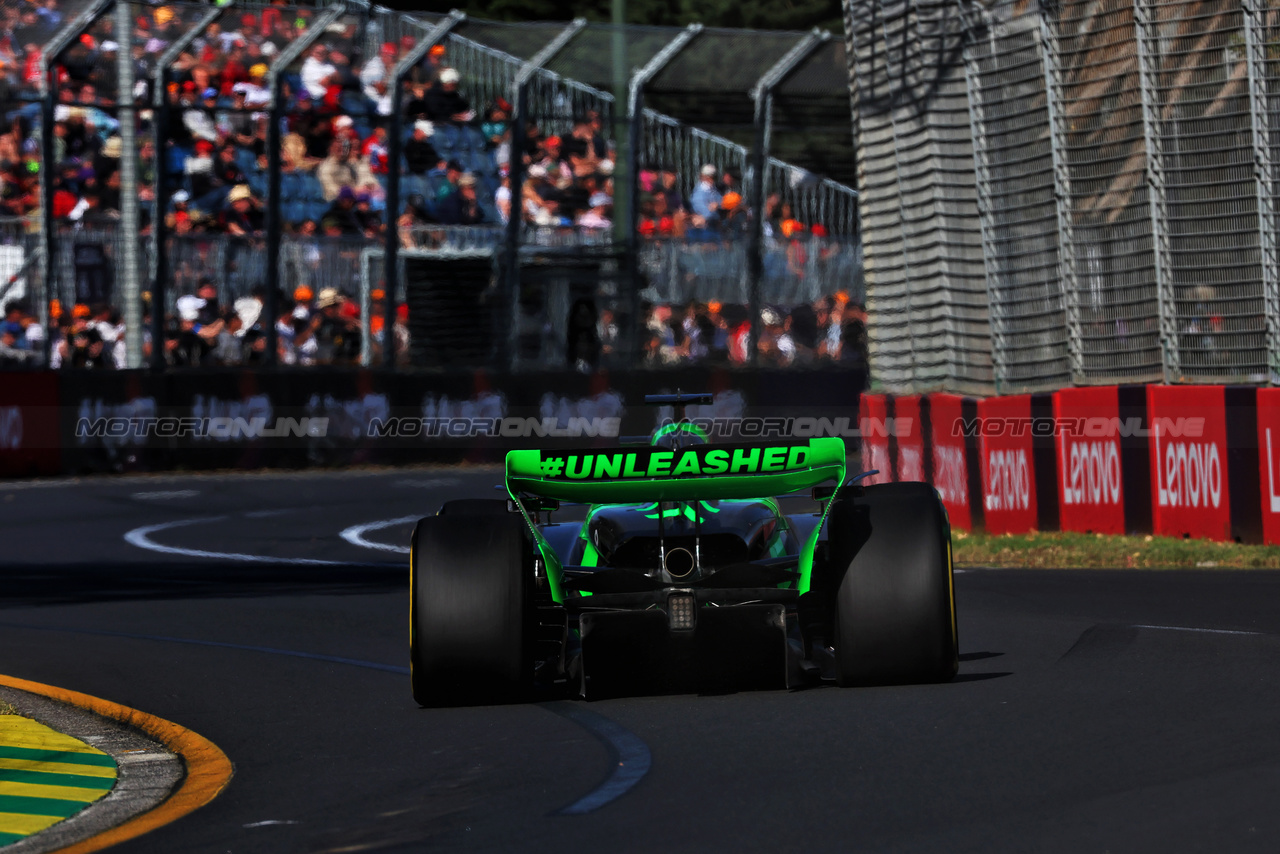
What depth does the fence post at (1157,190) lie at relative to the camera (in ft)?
45.7

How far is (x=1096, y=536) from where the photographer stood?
14.0 metres

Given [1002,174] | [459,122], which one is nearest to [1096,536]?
[1002,174]

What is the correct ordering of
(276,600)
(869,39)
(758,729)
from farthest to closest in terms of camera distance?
(869,39) < (276,600) < (758,729)

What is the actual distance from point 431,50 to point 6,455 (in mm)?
7167

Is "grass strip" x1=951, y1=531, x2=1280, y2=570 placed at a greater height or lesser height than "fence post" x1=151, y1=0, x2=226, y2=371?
lesser

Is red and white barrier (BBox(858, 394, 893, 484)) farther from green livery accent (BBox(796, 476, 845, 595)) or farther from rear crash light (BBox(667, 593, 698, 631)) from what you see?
rear crash light (BBox(667, 593, 698, 631))

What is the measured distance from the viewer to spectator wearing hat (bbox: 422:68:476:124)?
2448 cm

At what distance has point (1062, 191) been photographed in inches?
587

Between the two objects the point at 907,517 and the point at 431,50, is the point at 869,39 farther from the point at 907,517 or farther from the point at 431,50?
the point at 907,517

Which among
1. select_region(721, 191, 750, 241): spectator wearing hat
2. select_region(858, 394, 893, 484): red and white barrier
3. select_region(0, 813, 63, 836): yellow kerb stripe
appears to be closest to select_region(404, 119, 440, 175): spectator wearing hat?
select_region(721, 191, 750, 241): spectator wearing hat

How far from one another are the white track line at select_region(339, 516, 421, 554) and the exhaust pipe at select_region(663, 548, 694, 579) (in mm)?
8002

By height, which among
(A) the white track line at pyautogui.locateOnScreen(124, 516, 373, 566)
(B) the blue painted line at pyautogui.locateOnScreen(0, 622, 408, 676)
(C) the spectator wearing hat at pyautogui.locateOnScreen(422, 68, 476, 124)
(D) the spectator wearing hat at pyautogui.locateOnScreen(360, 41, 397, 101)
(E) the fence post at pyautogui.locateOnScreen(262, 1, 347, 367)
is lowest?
(B) the blue painted line at pyautogui.locateOnScreen(0, 622, 408, 676)

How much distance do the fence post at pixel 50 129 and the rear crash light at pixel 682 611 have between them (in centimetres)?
1679


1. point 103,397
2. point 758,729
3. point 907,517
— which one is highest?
point 103,397
